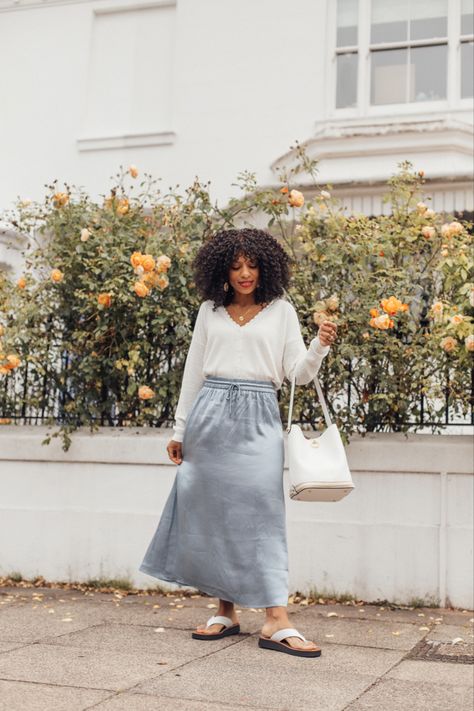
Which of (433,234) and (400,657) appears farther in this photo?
(433,234)

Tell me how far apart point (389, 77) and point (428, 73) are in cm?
45

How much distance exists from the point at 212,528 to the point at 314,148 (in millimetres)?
6608

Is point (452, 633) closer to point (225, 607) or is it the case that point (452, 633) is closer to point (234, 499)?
point (225, 607)

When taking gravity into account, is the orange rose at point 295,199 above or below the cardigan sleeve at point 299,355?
above

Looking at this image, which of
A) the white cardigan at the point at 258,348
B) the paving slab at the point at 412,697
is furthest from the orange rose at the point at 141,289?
the paving slab at the point at 412,697

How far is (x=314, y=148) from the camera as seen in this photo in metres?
10.2

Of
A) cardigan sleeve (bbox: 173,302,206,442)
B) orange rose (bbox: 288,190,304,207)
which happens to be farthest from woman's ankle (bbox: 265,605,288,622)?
orange rose (bbox: 288,190,304,207)

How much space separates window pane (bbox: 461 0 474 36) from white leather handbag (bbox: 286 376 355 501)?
26.0ft

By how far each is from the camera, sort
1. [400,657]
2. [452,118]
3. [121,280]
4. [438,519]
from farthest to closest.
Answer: [452,118] < [121,280] < [438,519] < [400,657]

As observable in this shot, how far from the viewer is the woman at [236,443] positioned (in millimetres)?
4395

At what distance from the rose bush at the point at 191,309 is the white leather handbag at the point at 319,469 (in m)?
1.39

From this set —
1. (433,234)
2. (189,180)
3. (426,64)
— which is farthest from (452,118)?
(433,234)

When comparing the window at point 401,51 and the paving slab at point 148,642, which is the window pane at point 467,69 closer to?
the window at point 401,51

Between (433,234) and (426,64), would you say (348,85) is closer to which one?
(426,64)
